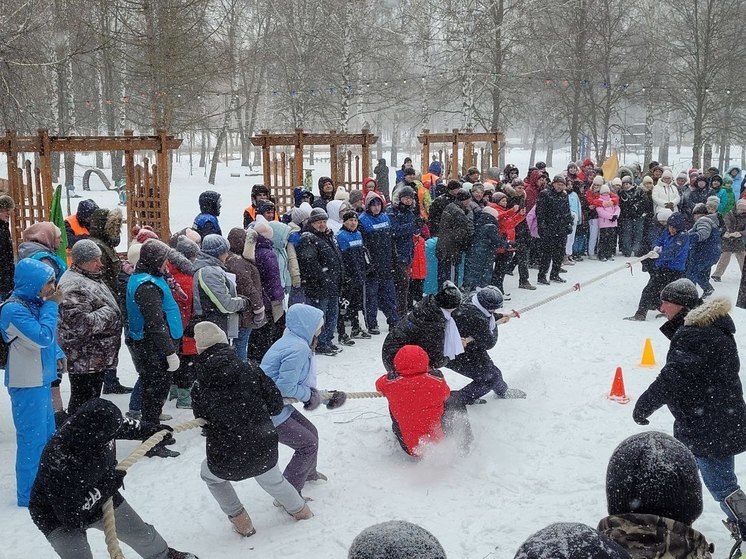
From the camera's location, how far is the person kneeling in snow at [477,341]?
22.2 feet

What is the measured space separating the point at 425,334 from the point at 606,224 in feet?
30.7

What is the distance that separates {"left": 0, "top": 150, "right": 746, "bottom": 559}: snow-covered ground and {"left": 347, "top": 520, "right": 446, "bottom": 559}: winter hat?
9.38 feet

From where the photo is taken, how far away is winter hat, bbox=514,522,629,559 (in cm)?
185

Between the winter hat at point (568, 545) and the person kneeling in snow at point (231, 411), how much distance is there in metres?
2.85

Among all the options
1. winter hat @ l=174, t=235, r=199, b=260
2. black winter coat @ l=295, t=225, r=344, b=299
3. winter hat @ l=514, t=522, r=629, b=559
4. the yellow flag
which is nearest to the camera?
winter hat @ l=514, t=522, r=629, b=559

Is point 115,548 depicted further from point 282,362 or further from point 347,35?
point 347,35

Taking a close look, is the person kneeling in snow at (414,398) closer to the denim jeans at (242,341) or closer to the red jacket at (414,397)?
the red jacket at (414,397)

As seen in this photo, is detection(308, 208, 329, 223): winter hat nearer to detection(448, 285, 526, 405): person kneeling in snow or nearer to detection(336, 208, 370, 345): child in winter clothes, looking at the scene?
detection(336, 208, 370, 345): child in winter clothes

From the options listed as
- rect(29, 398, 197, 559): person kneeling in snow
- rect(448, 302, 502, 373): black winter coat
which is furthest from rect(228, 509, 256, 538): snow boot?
rect(448, 302, 502, 373): black winter coat

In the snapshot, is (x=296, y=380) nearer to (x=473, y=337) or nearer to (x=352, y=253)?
(x=473, y=337)

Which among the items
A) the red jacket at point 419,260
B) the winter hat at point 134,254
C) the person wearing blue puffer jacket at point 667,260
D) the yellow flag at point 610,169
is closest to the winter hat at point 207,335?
the winter hat at point 134,254

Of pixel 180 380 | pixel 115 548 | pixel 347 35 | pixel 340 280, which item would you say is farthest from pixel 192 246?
pixel 347 35

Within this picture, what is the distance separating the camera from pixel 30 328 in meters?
4.86

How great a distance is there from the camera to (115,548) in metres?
3.64
